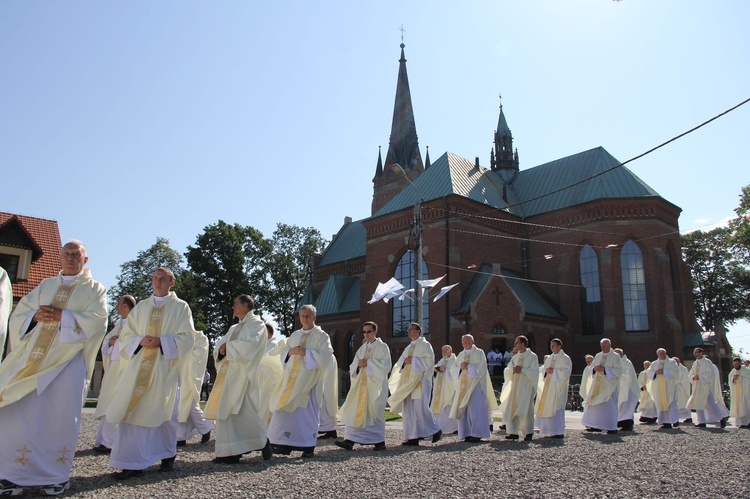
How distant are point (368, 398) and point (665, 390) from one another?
34.0ft

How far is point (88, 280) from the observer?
6254mm

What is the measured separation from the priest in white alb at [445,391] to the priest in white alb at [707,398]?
24.6 feet

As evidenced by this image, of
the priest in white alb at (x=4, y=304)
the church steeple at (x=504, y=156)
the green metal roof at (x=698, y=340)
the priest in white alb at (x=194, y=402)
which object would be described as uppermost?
the church steeple at (x=504, y=156)

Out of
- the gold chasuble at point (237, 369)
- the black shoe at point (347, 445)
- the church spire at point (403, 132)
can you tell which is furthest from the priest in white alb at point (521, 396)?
the church spire at point (403, 132)

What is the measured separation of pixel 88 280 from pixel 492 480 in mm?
4718

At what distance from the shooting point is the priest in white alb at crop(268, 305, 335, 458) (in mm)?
8844

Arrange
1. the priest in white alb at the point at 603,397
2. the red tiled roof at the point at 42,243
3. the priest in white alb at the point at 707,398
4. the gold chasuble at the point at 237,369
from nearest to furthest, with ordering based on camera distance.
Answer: the gold chasuble at the point at 237,369 < the priest in white alb at the point at 603,397 < the priest in white alb at the point at 707,398 < the red tiled roof at the point at 42,243

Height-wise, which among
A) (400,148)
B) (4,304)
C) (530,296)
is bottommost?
(4,304)

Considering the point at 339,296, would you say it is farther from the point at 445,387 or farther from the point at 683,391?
the point at 445,387

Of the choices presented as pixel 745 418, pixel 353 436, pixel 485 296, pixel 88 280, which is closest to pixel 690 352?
pixel 485 296

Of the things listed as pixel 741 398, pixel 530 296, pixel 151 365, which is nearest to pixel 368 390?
pixel 151 365

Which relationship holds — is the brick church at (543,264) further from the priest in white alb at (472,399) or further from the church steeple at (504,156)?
the priest in white alb at (472,399)

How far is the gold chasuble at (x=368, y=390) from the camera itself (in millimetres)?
10102

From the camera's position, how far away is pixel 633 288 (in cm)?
3284
